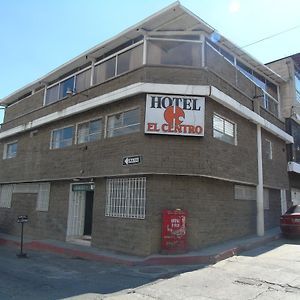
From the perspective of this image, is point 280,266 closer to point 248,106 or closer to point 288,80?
point 248,106

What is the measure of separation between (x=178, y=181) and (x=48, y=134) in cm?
861

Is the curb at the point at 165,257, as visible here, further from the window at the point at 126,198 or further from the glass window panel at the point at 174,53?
the glass window panel at the point at 174,53

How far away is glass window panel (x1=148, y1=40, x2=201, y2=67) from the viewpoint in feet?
44.7

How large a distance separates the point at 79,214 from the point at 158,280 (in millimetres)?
7937

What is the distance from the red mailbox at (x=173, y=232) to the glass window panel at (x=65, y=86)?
28.2 ft

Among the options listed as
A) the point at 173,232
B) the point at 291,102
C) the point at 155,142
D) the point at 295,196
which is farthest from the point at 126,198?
the point at 295,196

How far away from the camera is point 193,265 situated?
10.8 metres

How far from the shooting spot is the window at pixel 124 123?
43.9 ft

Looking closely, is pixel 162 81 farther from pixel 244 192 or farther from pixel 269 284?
pixel 269 284

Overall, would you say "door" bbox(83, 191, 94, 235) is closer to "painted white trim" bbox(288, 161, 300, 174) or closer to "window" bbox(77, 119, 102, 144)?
"window" bbox(77, 119, 102, 144)

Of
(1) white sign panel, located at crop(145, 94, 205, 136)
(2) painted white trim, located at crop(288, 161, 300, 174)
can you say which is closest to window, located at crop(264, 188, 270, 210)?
(2) painted white trim, located at crop(288, 161, 300, 174)

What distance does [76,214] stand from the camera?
16125mm

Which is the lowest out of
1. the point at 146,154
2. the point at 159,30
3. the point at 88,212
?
the point at 88,212

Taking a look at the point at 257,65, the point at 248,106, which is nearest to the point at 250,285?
the point at 248,106
